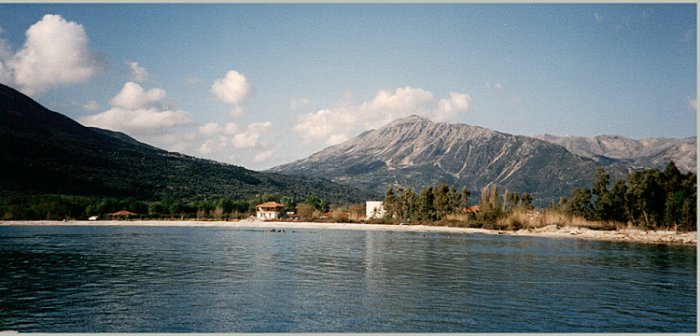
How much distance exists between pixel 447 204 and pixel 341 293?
314 feet

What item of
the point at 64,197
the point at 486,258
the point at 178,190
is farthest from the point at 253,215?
the point at 486,258

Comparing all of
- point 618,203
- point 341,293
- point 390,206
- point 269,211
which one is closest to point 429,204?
point 390,206

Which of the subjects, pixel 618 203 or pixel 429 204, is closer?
pixel 618 203

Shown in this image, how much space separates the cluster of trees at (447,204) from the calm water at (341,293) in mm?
65450

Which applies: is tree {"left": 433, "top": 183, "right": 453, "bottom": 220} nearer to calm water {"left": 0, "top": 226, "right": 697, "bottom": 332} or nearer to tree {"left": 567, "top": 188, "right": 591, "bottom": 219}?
tree {"left": 567, "top": 188, "right": 591, "bottom": 219}

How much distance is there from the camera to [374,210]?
153 metres

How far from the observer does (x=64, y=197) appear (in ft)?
438

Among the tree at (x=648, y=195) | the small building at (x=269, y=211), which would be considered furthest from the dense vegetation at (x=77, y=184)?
the tree at (x=648, y=195)

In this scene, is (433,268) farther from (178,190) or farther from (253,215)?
(178,190)

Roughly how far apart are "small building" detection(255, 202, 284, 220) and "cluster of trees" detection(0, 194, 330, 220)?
13.3 ft

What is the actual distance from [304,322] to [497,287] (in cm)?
1345

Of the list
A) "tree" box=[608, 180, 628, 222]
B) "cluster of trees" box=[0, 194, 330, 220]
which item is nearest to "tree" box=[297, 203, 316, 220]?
"cluster of trees" box=[0, 194, 330, 220]

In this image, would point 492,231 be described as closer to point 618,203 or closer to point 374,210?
point 618,203

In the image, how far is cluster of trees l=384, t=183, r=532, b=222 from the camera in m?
115
